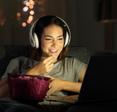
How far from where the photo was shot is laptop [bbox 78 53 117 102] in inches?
51.2

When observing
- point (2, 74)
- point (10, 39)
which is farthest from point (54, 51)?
point (10, 39)

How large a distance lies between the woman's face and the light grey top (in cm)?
7

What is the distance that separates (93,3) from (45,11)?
471 millimetres

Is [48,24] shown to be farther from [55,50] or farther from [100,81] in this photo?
[100,81]

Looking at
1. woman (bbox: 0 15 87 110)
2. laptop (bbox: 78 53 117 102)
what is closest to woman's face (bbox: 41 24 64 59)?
woman (bbox: 0 15 87 110)

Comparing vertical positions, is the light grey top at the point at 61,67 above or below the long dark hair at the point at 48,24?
below

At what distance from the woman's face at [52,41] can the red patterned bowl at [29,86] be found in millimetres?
541

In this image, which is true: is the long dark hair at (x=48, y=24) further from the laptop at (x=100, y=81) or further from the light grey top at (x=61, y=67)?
the laptop at (x=100, y=81)

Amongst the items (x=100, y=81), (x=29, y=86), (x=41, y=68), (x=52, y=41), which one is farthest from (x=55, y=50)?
(x=100, y=81)

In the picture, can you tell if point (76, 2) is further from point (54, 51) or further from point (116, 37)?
point (54, 51)

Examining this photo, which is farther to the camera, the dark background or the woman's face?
the dark background

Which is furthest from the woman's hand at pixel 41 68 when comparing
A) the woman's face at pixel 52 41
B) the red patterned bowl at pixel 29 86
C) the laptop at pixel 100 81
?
the laptop at pixel 100 81

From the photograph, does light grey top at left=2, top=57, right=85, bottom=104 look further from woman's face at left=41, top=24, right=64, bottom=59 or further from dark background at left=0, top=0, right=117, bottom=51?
dark background at left=0, top=0, right=117, bottom=51

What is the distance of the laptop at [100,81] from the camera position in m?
1.30
